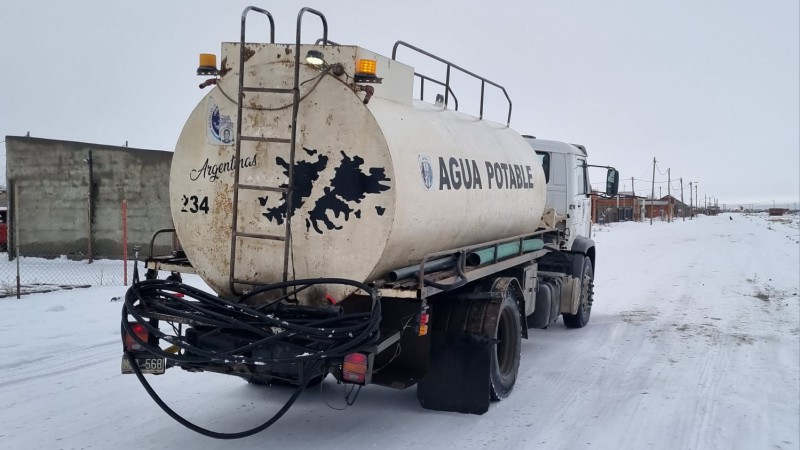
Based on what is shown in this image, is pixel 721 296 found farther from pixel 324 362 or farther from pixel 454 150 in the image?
pixel 324 362

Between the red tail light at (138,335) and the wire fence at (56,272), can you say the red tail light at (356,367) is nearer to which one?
the red tail light at (138,335)

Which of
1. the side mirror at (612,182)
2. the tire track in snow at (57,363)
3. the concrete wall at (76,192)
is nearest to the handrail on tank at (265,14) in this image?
the tire track in snow at (57,363)

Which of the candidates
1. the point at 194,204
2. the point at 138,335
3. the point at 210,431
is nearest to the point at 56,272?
the point at 194,204

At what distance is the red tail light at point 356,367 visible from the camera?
5.04 metres

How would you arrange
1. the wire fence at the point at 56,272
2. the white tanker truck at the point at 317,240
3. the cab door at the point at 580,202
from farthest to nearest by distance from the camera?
the wire fence at the point at 56,272, the cab door at the point at 580,202, the white tanker truck at the point at 317,240

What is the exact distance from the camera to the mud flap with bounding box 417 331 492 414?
640cm

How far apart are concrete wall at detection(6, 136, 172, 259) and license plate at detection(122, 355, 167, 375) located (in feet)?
41.0

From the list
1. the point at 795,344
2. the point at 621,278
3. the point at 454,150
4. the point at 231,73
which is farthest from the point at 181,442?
the point at 621,278

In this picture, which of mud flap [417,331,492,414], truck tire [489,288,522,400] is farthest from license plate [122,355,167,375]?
truck tire [489,288,522,400]

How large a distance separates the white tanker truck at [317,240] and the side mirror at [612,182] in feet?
21.1

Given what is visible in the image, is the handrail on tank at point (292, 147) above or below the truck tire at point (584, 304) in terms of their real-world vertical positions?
above

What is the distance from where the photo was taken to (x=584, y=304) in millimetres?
11250

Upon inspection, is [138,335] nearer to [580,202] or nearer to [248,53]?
[248,53]

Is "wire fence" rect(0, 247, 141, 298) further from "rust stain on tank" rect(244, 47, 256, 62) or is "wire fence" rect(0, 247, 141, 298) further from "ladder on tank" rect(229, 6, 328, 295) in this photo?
"rust stain on tank" rect(244, 47, 256, 62)
